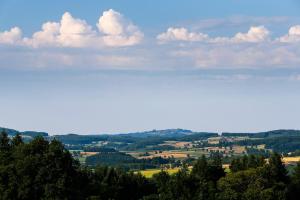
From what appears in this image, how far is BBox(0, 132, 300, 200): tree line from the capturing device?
3821 inches

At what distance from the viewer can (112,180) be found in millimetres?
128625

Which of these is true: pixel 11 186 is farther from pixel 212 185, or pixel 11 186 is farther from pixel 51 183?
pixel 212 185

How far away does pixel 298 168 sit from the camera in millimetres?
144375

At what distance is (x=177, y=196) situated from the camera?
4658 inches

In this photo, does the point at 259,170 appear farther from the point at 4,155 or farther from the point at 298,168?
the point at 4,155

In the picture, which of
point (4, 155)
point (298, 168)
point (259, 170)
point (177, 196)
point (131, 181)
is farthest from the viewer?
point (298, 168)

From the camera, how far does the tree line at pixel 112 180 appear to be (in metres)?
97.1

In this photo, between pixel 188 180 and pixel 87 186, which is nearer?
pixel 87 186

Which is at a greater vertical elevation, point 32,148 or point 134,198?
point 32,148

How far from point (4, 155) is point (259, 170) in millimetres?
50528

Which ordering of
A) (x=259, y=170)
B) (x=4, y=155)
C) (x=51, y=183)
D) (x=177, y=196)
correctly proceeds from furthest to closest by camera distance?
1. (x=259, y=170)
2. (x=177, y=196)
3. (x=4, y=155)
4. (x=51, y=183)

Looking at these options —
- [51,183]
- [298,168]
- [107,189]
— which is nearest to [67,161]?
[51,183]

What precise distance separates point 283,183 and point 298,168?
16840 mm

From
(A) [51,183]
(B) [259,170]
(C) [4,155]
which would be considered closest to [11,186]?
(A) [51,183]
